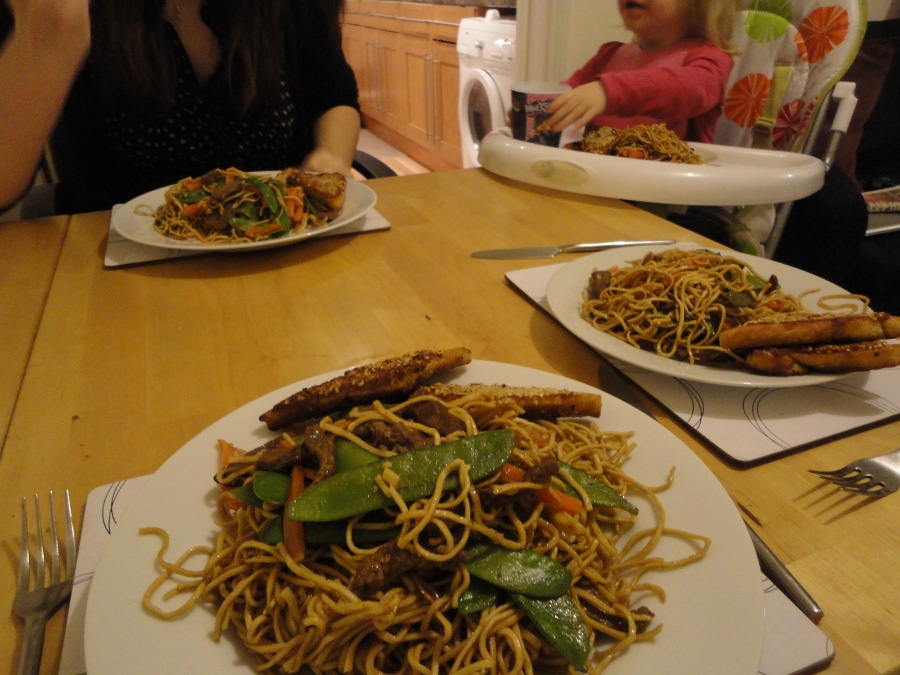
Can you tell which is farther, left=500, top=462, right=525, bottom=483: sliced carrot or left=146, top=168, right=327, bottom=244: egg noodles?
left=146, top=168, right=327, bottom=244: egg noodles

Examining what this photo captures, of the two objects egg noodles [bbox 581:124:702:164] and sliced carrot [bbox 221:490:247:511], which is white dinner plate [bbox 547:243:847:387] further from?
egg noodles [bbox 581:124:702:164]

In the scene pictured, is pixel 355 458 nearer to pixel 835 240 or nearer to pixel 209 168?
pixel 209 168

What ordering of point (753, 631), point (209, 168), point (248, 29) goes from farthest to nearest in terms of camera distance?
point (209, 168) < point (248, 29) < point (753, 631)

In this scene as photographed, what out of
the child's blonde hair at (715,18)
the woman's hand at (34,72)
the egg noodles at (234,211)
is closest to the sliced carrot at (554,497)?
the egg noodles at (234,211)

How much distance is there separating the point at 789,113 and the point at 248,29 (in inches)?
91.9

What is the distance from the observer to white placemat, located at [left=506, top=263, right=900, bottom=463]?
87cm

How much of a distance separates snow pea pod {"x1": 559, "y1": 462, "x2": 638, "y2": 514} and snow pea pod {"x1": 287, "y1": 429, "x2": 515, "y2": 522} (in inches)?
4.0

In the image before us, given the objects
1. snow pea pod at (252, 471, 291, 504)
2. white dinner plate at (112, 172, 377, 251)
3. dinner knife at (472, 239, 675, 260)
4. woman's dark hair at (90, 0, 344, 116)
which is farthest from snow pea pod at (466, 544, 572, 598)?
woman's dark hair at (90, 0, 344, 116)

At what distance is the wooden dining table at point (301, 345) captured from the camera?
70 centimetres

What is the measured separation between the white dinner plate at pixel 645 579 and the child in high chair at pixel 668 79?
191 centimetres

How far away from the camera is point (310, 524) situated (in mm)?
659

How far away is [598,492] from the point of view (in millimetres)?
714

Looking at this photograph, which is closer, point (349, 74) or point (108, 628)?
point (108, 628)

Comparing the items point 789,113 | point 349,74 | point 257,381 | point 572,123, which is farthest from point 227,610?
point 789,113
